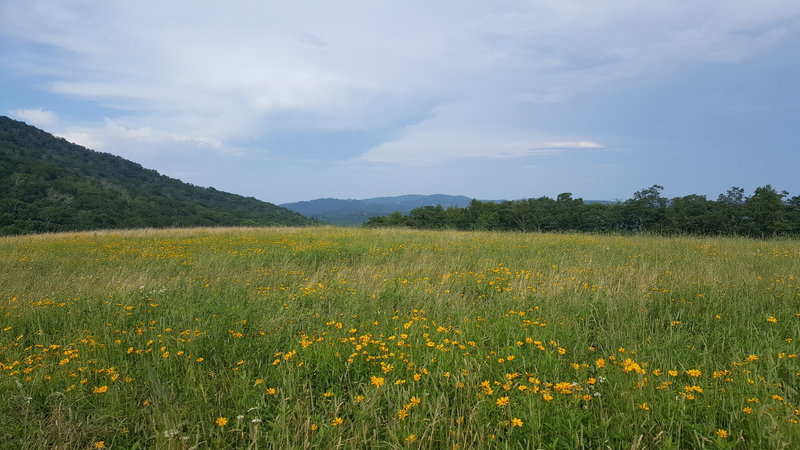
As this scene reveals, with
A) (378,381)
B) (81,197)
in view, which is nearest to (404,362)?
(378,381)

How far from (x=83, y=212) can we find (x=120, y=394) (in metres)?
52.6

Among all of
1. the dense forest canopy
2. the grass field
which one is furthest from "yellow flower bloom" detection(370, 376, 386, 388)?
the dense forest canopy

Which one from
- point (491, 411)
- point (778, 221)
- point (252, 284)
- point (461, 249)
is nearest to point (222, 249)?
point (252, 284)

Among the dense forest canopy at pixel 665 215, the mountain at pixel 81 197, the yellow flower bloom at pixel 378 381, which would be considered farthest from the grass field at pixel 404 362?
→ the mountain at pixel 81 197

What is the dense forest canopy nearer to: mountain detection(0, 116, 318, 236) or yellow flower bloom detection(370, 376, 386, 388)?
yellow flower bloom detection(370, 376, 386, 388)

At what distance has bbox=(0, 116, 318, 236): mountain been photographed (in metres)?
39.0

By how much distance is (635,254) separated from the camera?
9258mm

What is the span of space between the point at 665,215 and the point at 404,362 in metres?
26.5

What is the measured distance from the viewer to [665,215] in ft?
77.4

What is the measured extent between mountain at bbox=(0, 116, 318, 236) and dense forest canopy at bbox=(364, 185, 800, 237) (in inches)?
958

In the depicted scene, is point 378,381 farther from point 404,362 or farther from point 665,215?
point 665,215

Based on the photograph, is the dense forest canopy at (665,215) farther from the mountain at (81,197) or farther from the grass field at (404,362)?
the mountain at (81,197)

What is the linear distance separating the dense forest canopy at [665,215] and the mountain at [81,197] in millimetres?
24344

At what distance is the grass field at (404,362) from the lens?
2.36m
